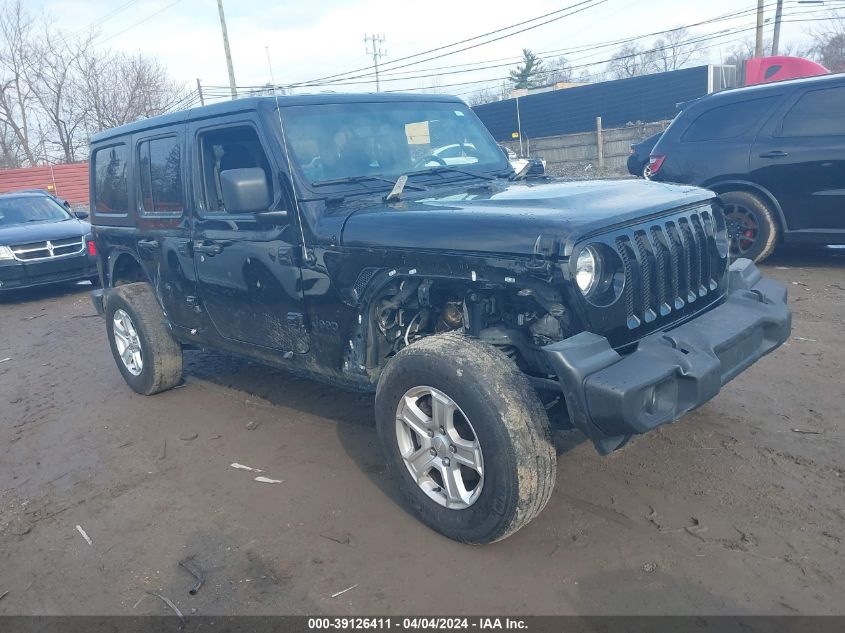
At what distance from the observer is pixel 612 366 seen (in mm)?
2672

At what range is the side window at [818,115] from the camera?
687cm

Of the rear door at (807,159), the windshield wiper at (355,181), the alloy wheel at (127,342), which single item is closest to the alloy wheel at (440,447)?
the windshield wiper at (355,181)

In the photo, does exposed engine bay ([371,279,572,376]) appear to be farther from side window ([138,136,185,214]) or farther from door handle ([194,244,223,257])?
side window ([138,136,185,214])

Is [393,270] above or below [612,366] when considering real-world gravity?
above

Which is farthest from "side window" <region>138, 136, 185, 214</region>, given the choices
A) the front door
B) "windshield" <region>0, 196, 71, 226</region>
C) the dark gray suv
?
"windshield" <region>0, 196, 71, 226</region>

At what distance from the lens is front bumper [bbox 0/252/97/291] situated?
10.3m

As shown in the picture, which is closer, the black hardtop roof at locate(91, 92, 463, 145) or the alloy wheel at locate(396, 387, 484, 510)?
A: the alloy wheel at locate(396, 387, 484, 510)

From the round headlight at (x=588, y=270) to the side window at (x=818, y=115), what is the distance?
5.42 meters

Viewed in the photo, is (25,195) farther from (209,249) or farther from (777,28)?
(777,28)

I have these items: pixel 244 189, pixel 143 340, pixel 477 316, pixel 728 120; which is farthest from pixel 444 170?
pixel 728 120

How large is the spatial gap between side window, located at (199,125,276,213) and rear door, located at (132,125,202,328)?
23 centimetres
